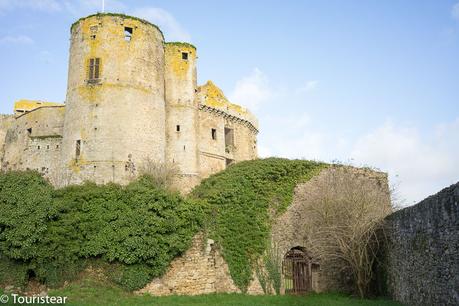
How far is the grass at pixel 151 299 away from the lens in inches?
543

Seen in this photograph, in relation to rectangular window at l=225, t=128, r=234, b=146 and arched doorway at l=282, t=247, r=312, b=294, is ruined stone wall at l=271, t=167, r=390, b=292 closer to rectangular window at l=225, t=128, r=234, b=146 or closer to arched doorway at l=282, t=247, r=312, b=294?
arched doorway at l=282, t=247, r=312, b=294

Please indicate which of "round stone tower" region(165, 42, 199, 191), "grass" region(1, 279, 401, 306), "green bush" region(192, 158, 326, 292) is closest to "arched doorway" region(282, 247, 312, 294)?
"green bush" region(192, 158, 326, 292)

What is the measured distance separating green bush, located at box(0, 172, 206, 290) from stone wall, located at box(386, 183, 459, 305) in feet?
24.5

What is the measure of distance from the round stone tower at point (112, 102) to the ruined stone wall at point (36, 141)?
8.44 feet

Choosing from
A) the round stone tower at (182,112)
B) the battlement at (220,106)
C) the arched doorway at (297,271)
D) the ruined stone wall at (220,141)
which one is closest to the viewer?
the arched doorway at (297,271)

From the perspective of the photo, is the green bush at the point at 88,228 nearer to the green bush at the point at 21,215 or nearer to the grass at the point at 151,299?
the green bush at the point at 21,215

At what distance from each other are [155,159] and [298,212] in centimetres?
1046

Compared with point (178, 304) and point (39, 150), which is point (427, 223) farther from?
point (39, 150)

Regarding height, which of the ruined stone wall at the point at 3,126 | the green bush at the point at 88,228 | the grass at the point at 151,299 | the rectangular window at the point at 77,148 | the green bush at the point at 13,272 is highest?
the ruined stone wall at the point at 3,126

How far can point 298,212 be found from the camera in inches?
755

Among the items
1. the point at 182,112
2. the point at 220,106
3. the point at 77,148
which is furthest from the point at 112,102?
the point at 220,106

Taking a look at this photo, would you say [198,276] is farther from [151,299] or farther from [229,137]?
[229,137]

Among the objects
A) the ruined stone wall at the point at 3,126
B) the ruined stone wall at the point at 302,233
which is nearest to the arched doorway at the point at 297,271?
the ruined stone wall at the point at 302,233

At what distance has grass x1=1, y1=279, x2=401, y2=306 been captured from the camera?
1379 centimetres
